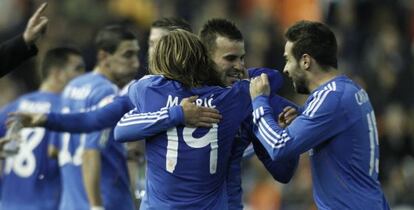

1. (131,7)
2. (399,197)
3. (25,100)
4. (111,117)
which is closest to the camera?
(111,117)

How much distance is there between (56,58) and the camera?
1120 cm

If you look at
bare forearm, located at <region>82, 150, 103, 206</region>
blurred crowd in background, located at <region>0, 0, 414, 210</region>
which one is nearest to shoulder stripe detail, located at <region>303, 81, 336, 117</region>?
bare forearm, located at <region>82, 150, 103, 206</region>

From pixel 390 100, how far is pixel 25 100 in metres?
5.91

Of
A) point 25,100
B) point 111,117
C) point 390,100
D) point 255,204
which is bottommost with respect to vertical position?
point 255,204

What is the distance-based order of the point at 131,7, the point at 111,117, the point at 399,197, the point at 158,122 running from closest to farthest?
the point at 158,122 < the point at 111,117 < the point at 399,197 < the point at 131,7

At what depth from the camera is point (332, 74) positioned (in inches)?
296

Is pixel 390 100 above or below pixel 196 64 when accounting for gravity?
below

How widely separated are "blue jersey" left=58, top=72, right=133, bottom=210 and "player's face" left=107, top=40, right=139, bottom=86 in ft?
0.47

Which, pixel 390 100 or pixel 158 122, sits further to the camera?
pixel 390 100

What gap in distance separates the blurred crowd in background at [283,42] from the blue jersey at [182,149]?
6.84 meters

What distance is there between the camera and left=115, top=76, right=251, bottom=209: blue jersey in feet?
23.5

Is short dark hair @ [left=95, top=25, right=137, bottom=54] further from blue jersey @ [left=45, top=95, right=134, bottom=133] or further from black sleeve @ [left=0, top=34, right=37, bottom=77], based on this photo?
black sleeve @ [left=0, top=34, right=37, bottom=77]

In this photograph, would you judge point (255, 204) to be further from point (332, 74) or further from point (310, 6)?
point (332, 74)

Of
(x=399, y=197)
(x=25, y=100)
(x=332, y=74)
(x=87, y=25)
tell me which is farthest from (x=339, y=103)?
(x=87, y=25)
